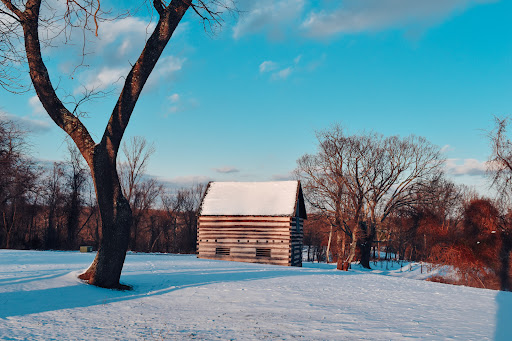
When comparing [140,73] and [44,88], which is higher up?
[140,73]

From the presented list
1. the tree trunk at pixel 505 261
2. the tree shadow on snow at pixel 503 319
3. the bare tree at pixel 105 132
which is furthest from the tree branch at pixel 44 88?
the tree trunk at pixel 505 261

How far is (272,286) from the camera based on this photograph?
12180 mm

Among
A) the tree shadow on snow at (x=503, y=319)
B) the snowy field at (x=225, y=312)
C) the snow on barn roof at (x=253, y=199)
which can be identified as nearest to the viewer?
the snowy field at (x=225, y=312)

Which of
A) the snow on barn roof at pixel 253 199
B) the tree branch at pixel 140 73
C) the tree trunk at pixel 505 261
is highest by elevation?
the tree branch at pixel 140 73

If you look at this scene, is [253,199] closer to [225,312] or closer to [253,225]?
[253,225]

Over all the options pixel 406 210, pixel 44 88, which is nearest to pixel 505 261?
pixel 406 210

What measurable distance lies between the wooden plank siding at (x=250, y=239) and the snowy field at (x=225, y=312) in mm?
12696

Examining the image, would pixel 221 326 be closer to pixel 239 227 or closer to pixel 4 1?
pixel 4 1

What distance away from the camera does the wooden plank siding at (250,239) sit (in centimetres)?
2558

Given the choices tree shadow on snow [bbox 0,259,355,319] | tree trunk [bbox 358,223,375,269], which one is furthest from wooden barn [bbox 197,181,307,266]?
tree trunk [bbox 358,223,375,269]

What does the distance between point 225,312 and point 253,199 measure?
19490mm

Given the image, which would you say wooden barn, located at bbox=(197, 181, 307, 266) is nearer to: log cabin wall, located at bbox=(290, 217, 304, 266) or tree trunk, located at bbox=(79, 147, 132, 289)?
log cabin wall, located at bbox=(290, 217, 304, 266)

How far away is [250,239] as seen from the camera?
86.0ft

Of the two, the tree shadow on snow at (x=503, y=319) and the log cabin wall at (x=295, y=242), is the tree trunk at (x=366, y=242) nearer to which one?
the log cabin wall at (x=295, y=242)
